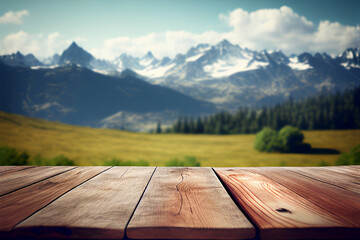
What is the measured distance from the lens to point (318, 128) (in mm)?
35250

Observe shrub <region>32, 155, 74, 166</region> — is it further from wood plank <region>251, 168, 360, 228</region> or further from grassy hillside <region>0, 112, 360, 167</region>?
wood plank <region>251, 168, 360, 228</region>

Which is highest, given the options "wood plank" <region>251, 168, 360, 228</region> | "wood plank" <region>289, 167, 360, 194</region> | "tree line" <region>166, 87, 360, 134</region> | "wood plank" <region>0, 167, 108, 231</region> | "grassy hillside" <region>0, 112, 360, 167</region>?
"tree line" <region>166, 87, 360, 134</region>

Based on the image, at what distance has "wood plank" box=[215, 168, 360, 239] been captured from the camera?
0.77 metres

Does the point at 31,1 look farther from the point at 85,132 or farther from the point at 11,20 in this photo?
the point at 85,132

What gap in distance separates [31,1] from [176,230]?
17.2m

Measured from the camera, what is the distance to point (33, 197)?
1.13m

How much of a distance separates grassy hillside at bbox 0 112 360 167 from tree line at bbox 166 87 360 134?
1.68 m

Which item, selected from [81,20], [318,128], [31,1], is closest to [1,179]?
[81,20]

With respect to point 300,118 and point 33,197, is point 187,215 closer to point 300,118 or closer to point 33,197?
point 33,197

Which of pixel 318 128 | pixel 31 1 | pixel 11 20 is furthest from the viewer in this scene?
pixel 318 128

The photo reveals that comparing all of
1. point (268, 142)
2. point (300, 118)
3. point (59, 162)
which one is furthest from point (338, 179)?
point (300, 118)

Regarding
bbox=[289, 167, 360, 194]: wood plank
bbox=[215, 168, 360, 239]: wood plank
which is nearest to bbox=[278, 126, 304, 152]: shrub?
bbox=[289, 167, 360, 194]: wood plank

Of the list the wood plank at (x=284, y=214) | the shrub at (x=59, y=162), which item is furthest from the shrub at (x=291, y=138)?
the wood plank at (x=284, y=214)

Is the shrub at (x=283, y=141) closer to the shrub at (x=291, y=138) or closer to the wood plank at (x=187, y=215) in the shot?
the shrub at (x=291, y=138)
